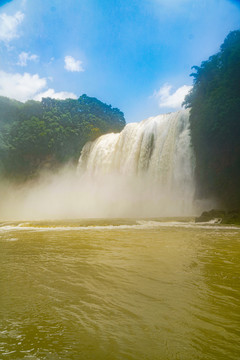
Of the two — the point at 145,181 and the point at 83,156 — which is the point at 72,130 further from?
the point at 145,181

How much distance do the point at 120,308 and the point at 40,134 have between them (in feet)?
109

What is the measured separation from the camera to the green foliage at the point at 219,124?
1502 centimetres

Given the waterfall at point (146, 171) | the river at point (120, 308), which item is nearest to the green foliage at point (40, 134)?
the waterfall at point (146, 171)

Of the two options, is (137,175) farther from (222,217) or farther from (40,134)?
(40,134)

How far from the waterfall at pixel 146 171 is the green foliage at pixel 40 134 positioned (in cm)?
920

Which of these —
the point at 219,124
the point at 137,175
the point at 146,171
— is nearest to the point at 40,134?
the point at 137,175

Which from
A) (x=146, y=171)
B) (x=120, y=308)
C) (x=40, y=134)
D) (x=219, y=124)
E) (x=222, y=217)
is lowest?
(x=120, y=308)

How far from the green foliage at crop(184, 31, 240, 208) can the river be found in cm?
1258

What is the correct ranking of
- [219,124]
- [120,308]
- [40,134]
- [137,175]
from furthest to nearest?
[40,134] < [137,175] < [219,124] < [120,308]

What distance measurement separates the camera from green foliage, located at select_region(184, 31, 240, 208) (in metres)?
15.0

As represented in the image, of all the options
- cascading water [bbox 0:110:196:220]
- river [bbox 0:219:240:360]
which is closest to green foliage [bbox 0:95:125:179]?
cascading water [bbox 0:110:196:220]

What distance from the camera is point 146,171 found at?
19.6 metres

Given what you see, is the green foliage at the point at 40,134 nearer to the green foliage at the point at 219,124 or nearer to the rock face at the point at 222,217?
the green foliage at the point at 219,124

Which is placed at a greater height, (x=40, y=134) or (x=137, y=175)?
(x=40, y=134)
